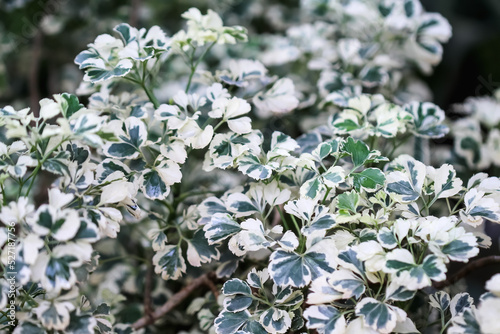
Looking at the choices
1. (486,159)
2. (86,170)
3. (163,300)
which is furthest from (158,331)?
(486,159)

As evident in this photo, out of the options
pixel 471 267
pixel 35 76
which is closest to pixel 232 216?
pixel 471 267

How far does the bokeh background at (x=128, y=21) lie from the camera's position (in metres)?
1.63

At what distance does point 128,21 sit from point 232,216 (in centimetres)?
110

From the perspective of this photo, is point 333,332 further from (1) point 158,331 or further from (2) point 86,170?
(1) point 158,331

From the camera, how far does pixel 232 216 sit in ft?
2.70

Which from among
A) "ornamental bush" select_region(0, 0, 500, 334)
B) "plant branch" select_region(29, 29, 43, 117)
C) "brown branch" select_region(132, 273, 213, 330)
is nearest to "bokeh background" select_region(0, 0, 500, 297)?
"plant branch" select_region(29, 29, 43, 117)

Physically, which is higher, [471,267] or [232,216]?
[232,216]

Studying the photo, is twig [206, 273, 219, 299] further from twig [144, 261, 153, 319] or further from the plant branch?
the plant branch

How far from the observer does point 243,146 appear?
2.64 feet

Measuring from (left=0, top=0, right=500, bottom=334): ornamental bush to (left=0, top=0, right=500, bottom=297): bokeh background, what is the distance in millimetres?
624

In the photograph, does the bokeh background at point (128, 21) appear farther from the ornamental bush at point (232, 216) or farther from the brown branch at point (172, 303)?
the brown branch at point (172, 303)

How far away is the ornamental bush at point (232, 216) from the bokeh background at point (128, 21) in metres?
0.62

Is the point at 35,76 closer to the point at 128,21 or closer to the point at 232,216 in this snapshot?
the point at 128,21

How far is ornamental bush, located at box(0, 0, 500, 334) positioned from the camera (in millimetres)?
650
